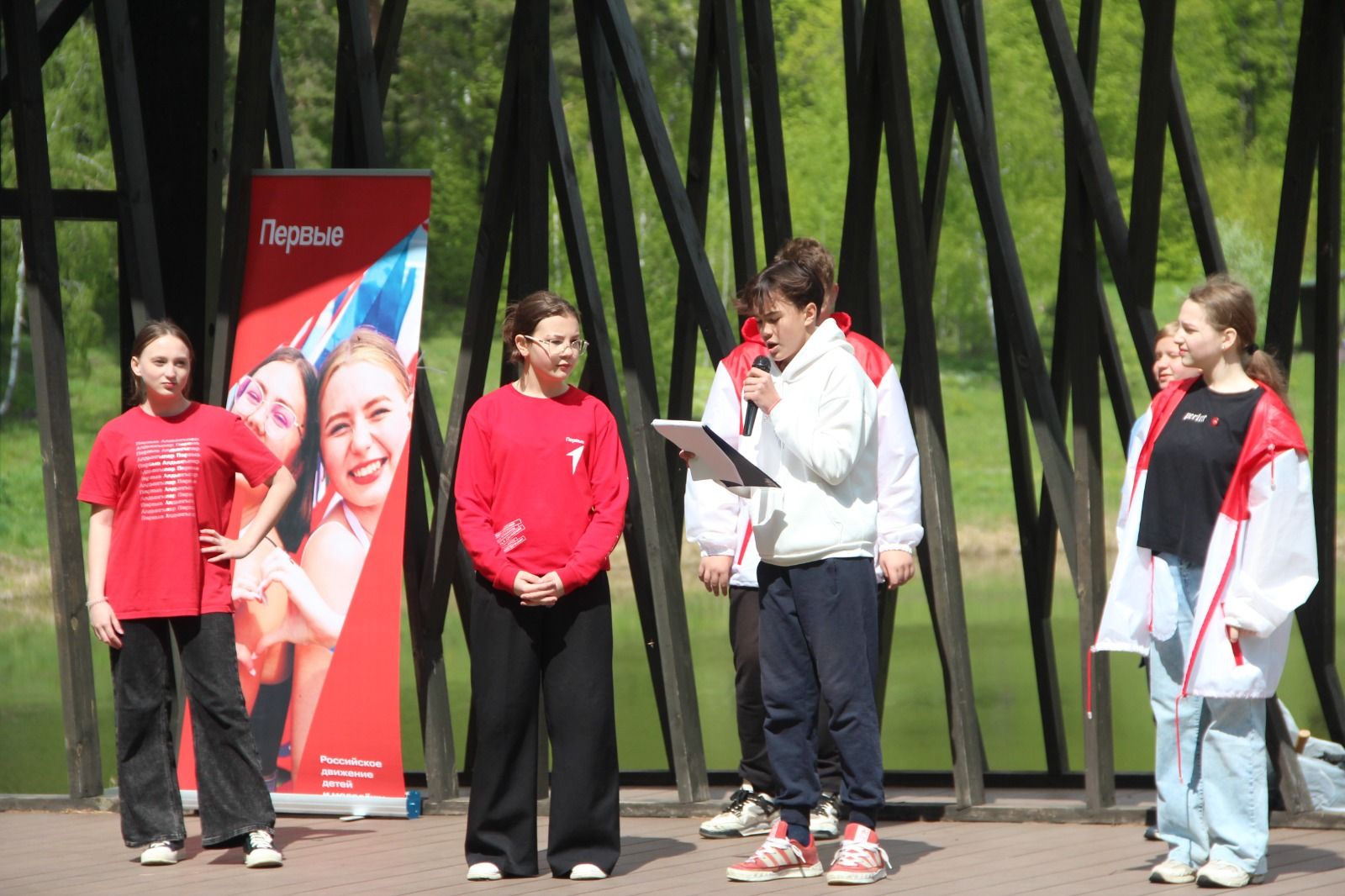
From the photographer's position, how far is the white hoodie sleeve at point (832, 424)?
4031 mm

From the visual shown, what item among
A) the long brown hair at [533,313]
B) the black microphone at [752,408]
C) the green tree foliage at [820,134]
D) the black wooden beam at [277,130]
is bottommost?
the black microphone at [752,408]

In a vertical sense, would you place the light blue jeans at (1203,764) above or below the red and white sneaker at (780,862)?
above

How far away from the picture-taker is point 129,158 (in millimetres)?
5672

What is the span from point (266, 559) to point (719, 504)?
59.0 inches

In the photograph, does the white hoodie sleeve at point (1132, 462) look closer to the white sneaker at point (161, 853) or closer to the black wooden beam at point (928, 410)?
the black wooden beam at point (928, 410)

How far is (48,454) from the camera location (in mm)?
5562

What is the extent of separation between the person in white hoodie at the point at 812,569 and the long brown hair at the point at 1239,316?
80cm

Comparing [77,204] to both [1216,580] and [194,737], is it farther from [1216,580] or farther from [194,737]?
[1216,580]

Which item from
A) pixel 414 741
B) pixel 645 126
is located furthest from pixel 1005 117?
pixel 645 126

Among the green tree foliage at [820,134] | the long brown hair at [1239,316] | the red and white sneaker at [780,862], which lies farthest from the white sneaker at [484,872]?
the green tree foliage at [820,134]

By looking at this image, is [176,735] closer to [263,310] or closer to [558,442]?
[263,310]

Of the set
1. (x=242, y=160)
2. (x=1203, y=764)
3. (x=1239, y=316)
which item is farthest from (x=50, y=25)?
(x=1203, y=764)

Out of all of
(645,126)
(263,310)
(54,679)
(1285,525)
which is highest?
(645,126)

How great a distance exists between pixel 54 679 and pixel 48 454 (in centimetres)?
1380
